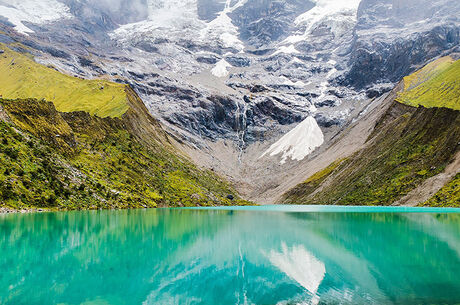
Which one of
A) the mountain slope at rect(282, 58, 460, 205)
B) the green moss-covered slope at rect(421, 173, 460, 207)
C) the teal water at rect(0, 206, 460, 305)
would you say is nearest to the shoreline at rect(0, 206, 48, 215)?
the teal water at rect(0, 206, 460, 305)

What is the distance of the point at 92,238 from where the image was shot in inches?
1474

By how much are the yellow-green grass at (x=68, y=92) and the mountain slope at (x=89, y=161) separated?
3.18 feet

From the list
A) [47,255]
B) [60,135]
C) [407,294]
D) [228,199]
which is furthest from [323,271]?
[228,199]

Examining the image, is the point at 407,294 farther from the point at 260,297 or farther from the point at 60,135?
the point at 60,135

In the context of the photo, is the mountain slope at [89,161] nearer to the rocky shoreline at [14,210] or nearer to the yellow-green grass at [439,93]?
the rocky shoreline at [14,210]

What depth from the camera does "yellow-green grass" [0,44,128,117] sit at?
16775cm

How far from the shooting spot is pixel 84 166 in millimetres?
109188

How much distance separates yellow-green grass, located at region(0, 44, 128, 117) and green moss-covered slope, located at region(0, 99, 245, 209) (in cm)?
1866

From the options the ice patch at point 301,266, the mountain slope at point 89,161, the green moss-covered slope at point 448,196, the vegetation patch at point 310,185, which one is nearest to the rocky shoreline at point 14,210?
the mountain slope at point 89,161

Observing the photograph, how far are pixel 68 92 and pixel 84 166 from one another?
89.1m

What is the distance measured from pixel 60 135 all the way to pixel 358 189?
105 metres

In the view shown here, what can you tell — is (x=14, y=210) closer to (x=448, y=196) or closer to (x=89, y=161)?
(x=89, y=161)

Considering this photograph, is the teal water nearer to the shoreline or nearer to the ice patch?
the ice patch

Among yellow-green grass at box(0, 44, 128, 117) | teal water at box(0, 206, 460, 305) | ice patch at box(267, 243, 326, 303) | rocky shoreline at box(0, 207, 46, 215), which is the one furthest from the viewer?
yellow-green grass at box(0, 44, 128, 117)
